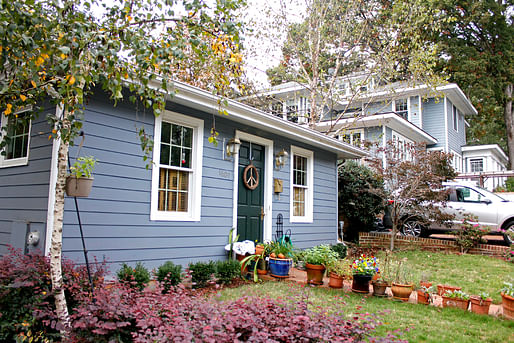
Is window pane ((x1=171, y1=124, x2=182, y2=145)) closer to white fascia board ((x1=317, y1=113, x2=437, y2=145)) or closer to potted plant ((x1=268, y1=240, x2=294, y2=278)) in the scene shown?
potted plant ((x1=268, y1=240, x2=294, y2=278))

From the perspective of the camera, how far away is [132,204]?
5.07 metres

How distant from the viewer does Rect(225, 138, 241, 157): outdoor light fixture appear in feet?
21.2

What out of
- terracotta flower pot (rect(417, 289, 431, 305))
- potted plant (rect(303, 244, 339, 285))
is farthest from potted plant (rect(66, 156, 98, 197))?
terracotta flower pot (rect(417, 289, 431, 305))

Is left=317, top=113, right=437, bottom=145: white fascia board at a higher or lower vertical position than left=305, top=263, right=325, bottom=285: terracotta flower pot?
higher

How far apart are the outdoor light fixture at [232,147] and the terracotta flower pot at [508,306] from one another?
446 cm

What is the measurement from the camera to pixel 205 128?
20.1ft

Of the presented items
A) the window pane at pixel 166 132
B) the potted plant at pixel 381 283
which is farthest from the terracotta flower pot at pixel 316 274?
the window pane at pixel 166 132

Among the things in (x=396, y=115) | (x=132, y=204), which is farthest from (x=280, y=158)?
(x=396, y=115)

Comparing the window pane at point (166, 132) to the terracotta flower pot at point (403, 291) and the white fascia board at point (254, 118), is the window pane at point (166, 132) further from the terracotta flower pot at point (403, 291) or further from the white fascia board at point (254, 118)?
the terracotta flower pot at point (403, 291)

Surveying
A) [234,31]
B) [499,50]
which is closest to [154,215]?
[234,31]

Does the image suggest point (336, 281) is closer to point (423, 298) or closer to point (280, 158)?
point (423, 298)

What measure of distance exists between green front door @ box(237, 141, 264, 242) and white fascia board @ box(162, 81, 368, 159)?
1.84ft

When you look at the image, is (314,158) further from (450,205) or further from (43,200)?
(43,200)

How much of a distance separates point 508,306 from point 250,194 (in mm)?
4370
